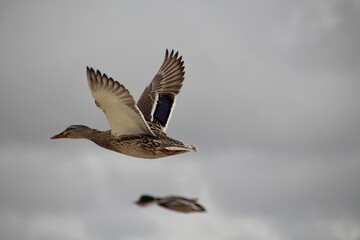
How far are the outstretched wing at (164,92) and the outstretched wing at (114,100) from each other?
8.16 ft

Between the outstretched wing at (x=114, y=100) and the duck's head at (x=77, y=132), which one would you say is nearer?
the outstretched wing at (x=114, y=100)

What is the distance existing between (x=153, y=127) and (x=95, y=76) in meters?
3.18

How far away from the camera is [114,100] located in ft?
59.6

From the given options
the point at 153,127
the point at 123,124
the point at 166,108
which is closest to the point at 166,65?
the point at 166,108

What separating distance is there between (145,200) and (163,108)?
45.1ft

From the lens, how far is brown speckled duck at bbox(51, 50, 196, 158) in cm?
1803

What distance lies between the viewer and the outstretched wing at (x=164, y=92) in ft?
72.3

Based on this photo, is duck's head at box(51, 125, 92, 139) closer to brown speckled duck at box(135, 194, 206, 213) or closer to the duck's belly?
the duck's belly

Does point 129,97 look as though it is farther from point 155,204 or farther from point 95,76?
point 155,204

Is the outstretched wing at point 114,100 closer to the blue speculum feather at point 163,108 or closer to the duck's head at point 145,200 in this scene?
the blue speculum feather at point 163,108

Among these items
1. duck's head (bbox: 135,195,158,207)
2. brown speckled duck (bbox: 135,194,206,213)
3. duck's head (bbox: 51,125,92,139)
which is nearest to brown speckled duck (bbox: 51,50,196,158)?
duck's head (bbox: 51,125,92,139)

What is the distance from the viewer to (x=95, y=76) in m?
18.0

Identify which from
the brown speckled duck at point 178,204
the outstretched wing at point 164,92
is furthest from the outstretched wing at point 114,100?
the brown speckled duck at point 178,204

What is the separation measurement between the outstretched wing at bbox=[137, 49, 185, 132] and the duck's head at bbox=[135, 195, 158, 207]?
12167 mm
